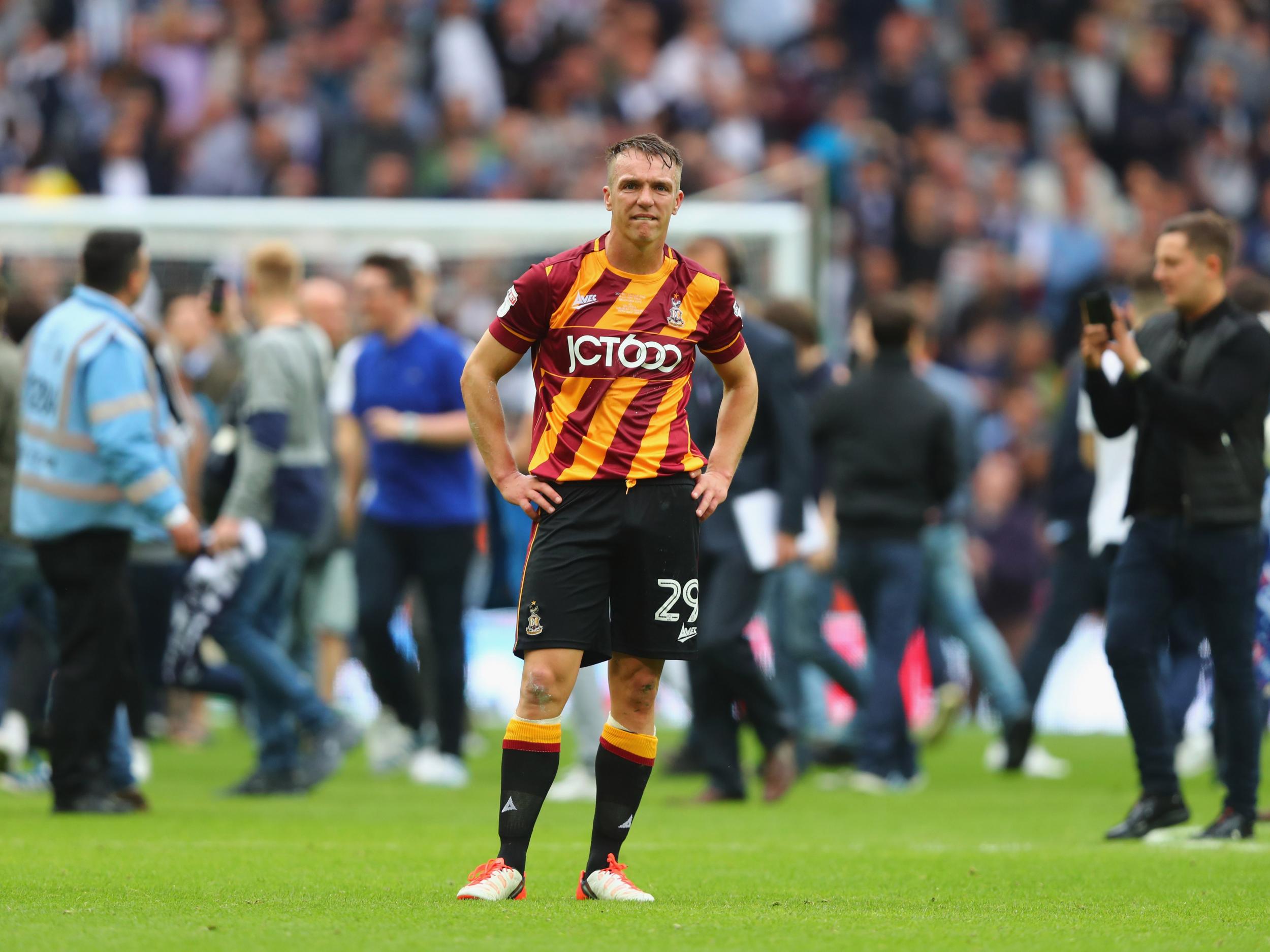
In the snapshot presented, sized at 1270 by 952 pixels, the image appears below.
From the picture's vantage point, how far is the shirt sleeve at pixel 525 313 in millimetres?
5844

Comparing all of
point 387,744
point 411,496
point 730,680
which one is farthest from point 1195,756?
point 411,496

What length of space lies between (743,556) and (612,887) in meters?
3.82

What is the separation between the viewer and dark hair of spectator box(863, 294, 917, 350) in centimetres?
1056

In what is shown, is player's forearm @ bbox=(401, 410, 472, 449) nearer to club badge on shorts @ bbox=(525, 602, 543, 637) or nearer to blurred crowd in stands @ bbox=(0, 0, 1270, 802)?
club badge on shorts @ bbox=(525, 602, 543, 637)

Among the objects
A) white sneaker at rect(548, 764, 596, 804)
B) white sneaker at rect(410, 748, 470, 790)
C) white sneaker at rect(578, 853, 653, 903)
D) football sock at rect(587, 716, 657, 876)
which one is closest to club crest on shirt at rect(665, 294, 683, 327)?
football sock at rect(587, 716, 657, 876)

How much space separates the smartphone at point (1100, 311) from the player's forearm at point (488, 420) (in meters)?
2.47

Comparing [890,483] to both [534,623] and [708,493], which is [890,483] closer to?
[708,493]

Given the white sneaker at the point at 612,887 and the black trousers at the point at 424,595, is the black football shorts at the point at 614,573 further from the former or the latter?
the black trousers at the point at 424,595

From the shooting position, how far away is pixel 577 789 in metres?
10.1

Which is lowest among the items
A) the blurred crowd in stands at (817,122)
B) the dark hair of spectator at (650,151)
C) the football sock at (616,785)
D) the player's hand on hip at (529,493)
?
the football sock at (616,785)

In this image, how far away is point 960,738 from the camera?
14.5 m

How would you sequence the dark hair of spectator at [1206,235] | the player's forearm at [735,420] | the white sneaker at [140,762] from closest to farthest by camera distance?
the player's forearm at [735,420] → the dark hair of spectator at [1206,235] → the white sneaker at [140,762]

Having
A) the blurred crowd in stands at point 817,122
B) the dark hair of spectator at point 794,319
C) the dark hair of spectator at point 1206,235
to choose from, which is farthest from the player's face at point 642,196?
the blurred crowd in stands at point 817,122

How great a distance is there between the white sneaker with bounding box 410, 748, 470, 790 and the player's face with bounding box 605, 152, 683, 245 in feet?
17.2
